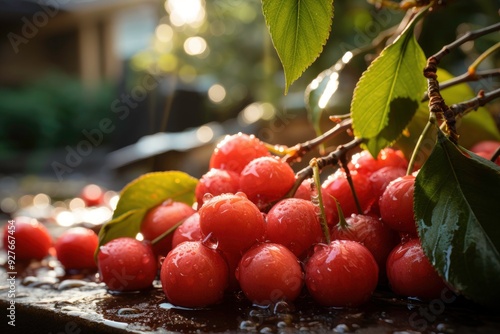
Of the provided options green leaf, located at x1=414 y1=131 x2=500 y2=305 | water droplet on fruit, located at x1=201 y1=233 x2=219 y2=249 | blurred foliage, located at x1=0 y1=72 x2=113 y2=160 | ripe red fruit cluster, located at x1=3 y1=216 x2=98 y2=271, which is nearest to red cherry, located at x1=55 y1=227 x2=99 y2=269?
ripe red fruit cluster, located at x1=3 y1=216 x2=98 y2=271

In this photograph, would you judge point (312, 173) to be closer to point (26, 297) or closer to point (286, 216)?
point (286, 216)

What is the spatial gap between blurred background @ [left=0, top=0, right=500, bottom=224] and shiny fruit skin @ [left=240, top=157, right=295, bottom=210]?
841 mm

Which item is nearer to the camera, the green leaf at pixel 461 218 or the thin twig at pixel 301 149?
the green leaf at pixel 461 218

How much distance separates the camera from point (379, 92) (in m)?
0.87

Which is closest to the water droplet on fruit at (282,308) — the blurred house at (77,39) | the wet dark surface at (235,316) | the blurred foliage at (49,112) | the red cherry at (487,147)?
the wet dark surface at (235,316)

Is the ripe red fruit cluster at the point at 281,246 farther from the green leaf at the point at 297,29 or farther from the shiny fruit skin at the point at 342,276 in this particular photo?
the green leaf at the point at 297,29

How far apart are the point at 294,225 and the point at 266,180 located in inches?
3.6

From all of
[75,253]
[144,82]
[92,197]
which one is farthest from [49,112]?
[75,253]

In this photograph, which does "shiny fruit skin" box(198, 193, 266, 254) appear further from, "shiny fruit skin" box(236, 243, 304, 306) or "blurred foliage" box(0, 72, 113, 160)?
"blurred foliage" box(0, 72, 113, 160)

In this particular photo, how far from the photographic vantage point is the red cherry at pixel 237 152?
2.94ft

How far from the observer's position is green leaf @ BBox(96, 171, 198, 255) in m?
0.94

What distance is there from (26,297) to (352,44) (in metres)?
2.34

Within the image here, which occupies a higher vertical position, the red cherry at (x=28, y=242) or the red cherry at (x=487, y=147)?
the red cherry at (x=28, y=242)

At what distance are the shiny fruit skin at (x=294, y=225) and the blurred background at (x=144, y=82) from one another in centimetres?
91
